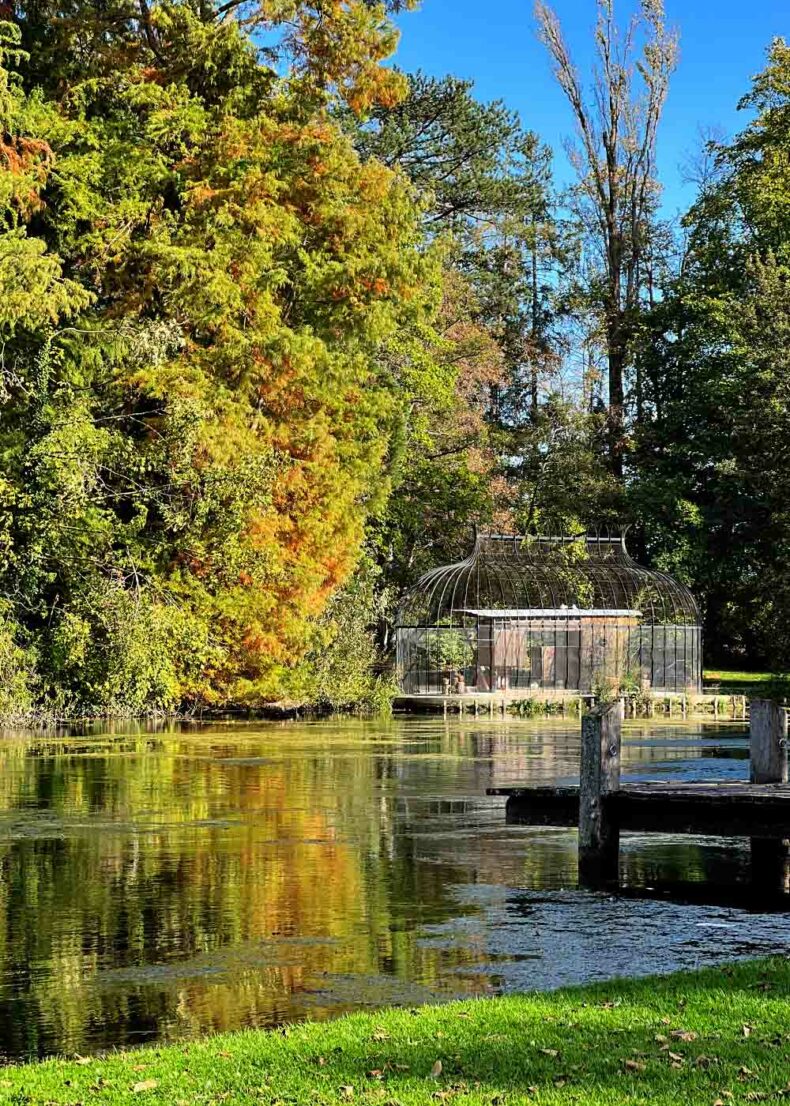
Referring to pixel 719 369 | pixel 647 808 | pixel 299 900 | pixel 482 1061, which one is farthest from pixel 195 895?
pixel 719 369

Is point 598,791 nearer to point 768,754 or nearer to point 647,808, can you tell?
point 647,808

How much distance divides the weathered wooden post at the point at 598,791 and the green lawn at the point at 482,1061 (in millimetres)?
5542

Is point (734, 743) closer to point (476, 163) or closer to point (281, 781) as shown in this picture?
point (281, 781)

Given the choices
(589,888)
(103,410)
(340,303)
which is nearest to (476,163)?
(340,303)

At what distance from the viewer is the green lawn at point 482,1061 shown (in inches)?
295

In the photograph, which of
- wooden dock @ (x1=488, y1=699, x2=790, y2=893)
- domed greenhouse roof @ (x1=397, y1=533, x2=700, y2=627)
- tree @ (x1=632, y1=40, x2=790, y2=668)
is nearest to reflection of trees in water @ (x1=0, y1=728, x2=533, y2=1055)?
wooden dock @ (x1=488, y1=699, x2=790, y2=893)

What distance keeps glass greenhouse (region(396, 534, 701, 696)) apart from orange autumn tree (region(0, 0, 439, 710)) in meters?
6.03

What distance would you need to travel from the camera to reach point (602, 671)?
4703cm

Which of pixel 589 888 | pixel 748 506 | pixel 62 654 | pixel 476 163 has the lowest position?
pixel 589 888

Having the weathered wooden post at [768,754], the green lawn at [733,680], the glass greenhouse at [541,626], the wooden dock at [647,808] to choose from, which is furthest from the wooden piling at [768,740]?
the green lawn at [733,680]

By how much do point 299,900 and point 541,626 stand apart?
108 feet

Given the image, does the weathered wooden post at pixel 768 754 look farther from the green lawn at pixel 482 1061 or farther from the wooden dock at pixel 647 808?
the green lawn at pixel 482 1061

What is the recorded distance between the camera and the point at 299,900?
14.1m

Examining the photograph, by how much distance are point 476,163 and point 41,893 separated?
4797 cm
